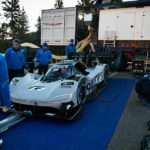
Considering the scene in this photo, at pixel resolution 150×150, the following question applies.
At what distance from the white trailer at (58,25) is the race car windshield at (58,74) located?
6.24 meters

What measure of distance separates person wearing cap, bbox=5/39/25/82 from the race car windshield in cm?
118

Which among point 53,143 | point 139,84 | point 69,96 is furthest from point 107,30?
point 53,143

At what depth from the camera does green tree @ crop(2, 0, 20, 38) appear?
3519 cm

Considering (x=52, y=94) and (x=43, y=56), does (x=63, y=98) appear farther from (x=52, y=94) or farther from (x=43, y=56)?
(x=43, y=56)

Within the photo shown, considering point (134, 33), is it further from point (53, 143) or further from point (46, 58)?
point (53, 143)

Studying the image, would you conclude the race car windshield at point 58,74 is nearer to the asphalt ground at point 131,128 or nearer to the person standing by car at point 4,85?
the asphalt ground at point 131,128

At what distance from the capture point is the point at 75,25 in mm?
10094

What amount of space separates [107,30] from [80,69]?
540cm

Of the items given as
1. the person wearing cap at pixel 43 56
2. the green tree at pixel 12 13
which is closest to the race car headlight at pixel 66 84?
the person wearing cap at pixel 43 56

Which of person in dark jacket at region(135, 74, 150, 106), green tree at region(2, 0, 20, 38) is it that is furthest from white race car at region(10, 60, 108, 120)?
green tree at region(2, 0, 20, 38)

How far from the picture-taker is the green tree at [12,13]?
3519 centimetres

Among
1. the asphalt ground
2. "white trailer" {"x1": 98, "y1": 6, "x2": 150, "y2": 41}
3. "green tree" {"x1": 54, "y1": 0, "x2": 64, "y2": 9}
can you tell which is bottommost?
the asphalt ground

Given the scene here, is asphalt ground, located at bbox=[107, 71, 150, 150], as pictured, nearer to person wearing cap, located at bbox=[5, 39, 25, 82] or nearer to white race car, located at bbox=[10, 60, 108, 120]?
white race car, located at bbox=[10, 60, 108, 120]

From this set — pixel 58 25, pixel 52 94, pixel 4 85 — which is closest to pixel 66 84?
pixel 52 94
